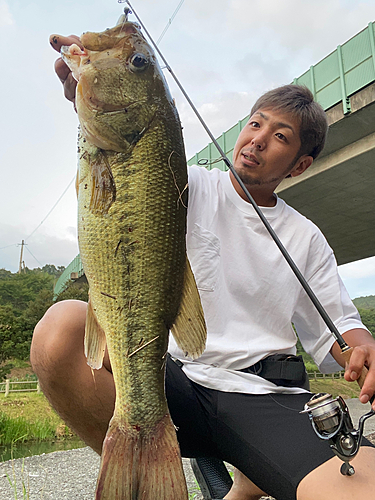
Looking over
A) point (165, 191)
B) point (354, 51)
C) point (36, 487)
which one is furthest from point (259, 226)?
point (354, 51)

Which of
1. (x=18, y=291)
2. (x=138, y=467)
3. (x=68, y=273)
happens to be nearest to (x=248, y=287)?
(x=138, y=467)

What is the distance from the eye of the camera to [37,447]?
8.48 m

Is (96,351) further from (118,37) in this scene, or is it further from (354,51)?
(354,51)

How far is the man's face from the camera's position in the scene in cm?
232

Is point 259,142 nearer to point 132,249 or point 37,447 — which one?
point 132,249

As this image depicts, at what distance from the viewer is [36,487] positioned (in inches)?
135

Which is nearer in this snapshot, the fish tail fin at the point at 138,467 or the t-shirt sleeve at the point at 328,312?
the fish tail fin at the point at 138,467

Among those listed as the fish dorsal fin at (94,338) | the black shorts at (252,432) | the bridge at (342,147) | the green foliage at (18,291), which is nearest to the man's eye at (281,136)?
the black shorts at (252,432)

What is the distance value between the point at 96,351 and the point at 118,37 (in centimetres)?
118

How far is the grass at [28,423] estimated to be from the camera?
29.2 ft

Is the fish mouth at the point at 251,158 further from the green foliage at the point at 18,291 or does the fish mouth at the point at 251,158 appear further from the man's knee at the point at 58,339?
the green foliage at the point at 18,291

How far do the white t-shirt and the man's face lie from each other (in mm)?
139

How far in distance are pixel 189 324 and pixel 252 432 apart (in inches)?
25.3

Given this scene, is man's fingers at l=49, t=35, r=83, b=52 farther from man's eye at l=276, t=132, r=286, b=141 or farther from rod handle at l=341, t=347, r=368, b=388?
rod handle at l=341, t=347, r=368, b=388
